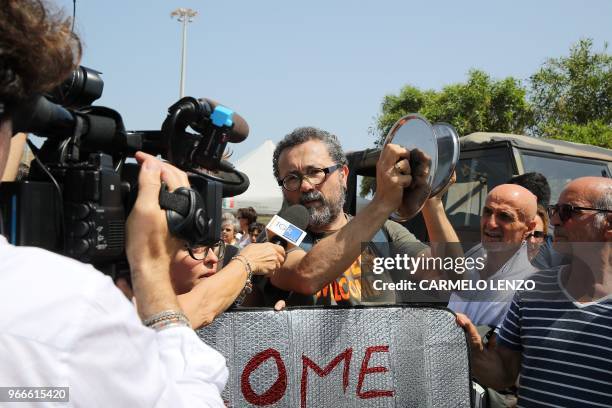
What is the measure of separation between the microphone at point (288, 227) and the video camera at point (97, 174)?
2.36 feet

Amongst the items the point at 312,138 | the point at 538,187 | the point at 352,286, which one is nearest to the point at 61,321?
the point at 352,286

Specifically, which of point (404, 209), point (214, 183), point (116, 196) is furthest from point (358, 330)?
point (116, 196)

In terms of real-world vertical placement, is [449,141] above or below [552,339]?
above

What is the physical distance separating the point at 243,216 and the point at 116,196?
9.56 metres

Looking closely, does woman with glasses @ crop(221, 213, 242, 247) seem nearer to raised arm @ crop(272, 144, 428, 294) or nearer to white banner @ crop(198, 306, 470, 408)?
raised arm @ crop(272, 144, 428, 294)

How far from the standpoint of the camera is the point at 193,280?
2354mm

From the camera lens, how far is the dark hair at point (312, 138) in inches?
112

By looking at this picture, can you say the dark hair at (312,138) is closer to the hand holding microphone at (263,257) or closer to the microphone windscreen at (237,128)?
the hand holding microphone at (263,257)

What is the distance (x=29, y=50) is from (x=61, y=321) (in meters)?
0.39

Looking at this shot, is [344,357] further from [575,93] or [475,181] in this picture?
[575,93]

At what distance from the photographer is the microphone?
2250 millimetres

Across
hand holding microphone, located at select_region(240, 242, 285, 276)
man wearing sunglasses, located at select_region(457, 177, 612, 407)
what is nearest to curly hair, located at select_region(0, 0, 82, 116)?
hand holding microphone, located at select_region(240, 242, 285, 276)

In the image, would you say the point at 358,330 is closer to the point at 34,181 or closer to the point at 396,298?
the point at 396,298

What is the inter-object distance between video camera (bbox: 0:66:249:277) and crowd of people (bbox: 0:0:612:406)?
0.17ft
